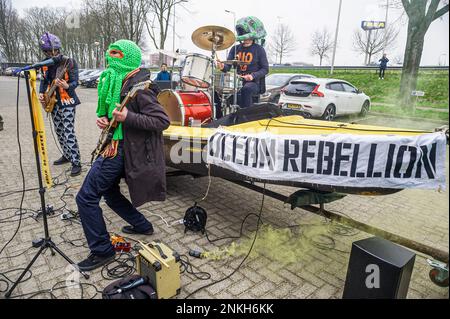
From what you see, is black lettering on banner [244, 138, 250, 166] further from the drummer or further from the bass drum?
the drummer

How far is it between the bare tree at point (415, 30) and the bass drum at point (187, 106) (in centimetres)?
286

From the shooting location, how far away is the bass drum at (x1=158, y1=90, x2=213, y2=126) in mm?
4621

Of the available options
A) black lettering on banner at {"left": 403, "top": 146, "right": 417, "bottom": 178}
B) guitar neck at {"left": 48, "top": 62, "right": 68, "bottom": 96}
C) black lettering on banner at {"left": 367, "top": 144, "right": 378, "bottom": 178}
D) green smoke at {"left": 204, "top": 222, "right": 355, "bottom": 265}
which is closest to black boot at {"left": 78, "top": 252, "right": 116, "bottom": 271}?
green smoke at {"left": 204, "top": 222, "right": 355, "bottom": 265}

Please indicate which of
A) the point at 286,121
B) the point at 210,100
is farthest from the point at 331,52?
the point at 210,100

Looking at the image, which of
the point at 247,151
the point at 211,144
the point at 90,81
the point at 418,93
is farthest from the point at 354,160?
the point at 90,81

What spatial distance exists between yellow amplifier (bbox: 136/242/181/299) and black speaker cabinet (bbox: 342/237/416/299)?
133 cm

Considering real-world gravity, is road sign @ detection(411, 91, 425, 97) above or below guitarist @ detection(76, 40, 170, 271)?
above

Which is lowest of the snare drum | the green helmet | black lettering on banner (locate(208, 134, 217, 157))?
black lettering on banner (locate(208, 134, 217, 157))

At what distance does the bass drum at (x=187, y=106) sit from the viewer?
462 centimetres

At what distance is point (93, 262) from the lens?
2.85 m

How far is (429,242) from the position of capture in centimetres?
345

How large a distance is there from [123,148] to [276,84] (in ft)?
33.4

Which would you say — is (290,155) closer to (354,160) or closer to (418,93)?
(354,160)

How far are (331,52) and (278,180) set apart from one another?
5.12 ft
